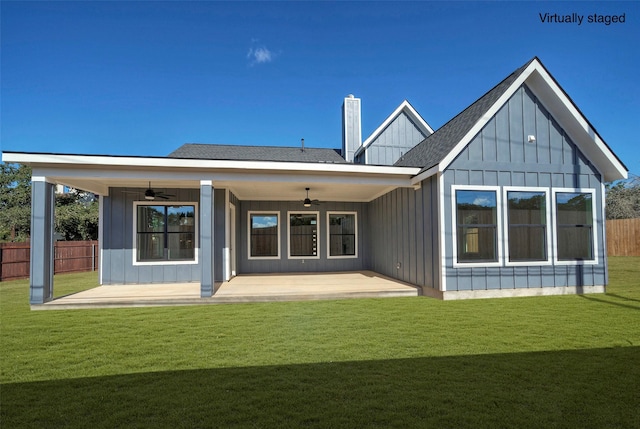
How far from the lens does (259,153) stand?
41.9ft

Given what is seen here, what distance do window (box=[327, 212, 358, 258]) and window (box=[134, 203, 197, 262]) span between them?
4.45m

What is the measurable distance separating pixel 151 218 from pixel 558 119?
1007cm

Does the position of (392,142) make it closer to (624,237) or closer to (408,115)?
(408,115)

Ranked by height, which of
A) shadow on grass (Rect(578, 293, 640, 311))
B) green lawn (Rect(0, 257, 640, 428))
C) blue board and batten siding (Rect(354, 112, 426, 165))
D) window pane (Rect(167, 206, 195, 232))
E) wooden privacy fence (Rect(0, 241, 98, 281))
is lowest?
shadow on grass (Rect(578, 293, 640, 311))

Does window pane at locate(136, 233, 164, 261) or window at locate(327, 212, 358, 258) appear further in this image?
window at locate(327, 212, 358, 258)

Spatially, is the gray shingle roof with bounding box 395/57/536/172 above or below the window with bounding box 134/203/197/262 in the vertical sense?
above

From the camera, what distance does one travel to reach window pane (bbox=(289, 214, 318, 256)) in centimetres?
1098

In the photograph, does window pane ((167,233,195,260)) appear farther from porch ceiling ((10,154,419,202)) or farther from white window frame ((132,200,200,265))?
porch ceiling ((10,154,419,202))

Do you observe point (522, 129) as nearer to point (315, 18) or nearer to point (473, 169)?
point (473, 169)

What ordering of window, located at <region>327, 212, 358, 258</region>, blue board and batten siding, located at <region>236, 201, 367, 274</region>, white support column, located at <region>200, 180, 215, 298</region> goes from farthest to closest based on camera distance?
window, located at <region>327, 212, 358, 258</region>, blue board and batten siding, located at <region>236, 201, 367, 274</region>, white support column, located at <region>200, 180, 215, 298</region>

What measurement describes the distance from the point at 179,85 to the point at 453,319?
50.4 feet

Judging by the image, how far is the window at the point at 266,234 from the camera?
1086 cm

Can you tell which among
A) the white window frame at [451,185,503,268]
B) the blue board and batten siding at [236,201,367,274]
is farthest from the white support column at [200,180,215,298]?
the white window frame at [451,185,503,268]

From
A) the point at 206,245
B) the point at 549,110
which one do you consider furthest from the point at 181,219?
the point at 549,110
